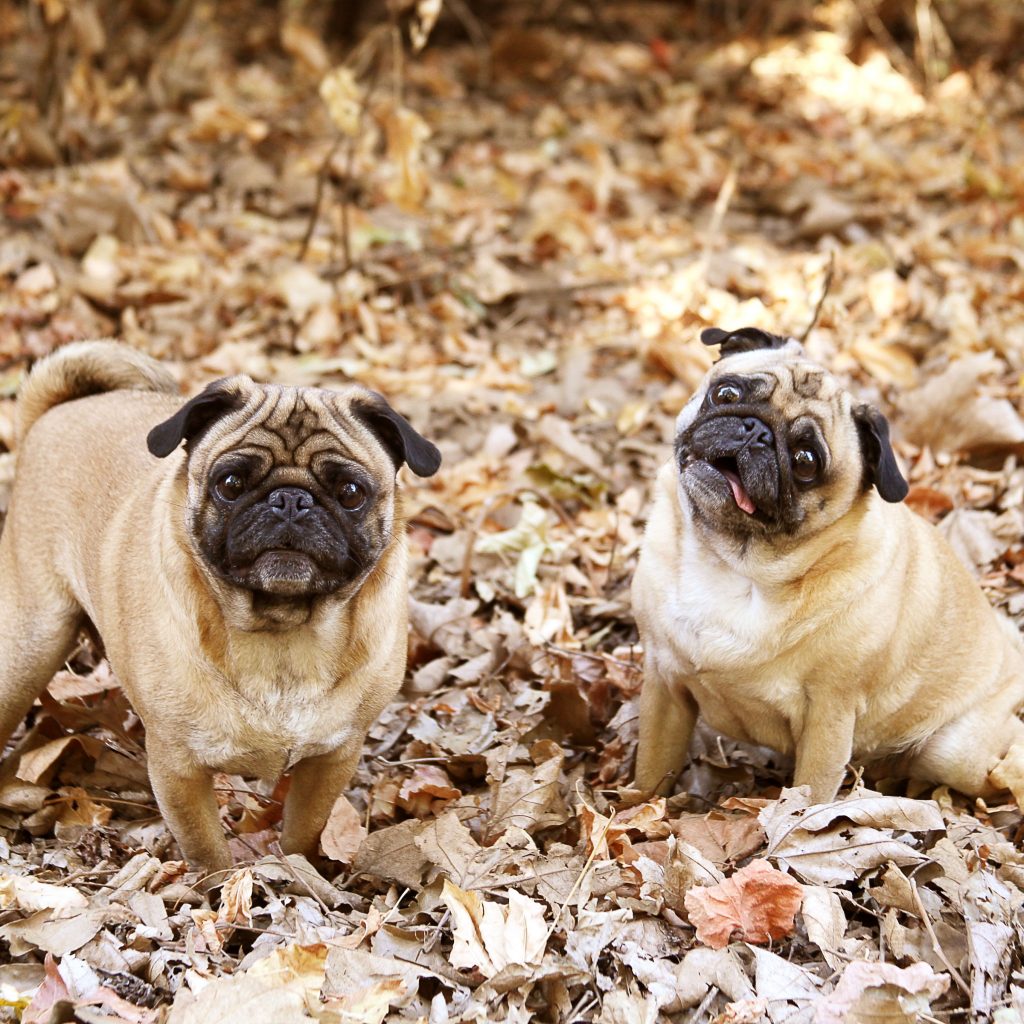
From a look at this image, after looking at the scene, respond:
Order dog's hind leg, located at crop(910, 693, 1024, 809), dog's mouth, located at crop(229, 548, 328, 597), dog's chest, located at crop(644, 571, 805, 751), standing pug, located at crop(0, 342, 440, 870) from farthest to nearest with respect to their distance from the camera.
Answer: dog's hind leg, located at crop(910, 693, 1024, 809) → dog's chest, located at crop(644, 571, 805, 751) → standing pug, located at crop(0, 342, 440, 870) → dog's mouth, located at crop(229, 548, 328, 597)

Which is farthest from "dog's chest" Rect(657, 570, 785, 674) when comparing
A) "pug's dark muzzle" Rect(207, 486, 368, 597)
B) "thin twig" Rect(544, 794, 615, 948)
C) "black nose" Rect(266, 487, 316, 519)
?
"black nose" Rect(266, 487, 316, 519)

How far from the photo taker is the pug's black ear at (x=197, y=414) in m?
3.85

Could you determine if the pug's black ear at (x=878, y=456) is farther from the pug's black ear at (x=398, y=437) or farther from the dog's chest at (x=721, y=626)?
the pug's black ear at (x=398, y=437)

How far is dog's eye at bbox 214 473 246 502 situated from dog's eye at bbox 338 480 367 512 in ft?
0.98

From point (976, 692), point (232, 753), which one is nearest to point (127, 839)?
point (232, 753)

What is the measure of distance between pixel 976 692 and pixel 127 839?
329cm

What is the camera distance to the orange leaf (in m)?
3.63

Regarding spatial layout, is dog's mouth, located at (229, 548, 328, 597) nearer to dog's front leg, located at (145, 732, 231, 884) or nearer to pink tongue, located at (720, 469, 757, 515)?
dog's front leg, located at (145, 732, 231, 884)

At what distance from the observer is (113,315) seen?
8.03 m

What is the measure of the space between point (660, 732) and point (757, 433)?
1.24 metres

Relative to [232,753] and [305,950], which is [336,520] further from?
[305,950]

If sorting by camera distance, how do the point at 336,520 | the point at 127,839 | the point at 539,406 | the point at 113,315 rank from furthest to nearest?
the point at 113,315, the point at 539,406, the point at 127,839, the point at 336,520

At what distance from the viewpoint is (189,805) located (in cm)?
416

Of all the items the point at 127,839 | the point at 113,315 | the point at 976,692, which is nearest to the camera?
the point at 127,839
